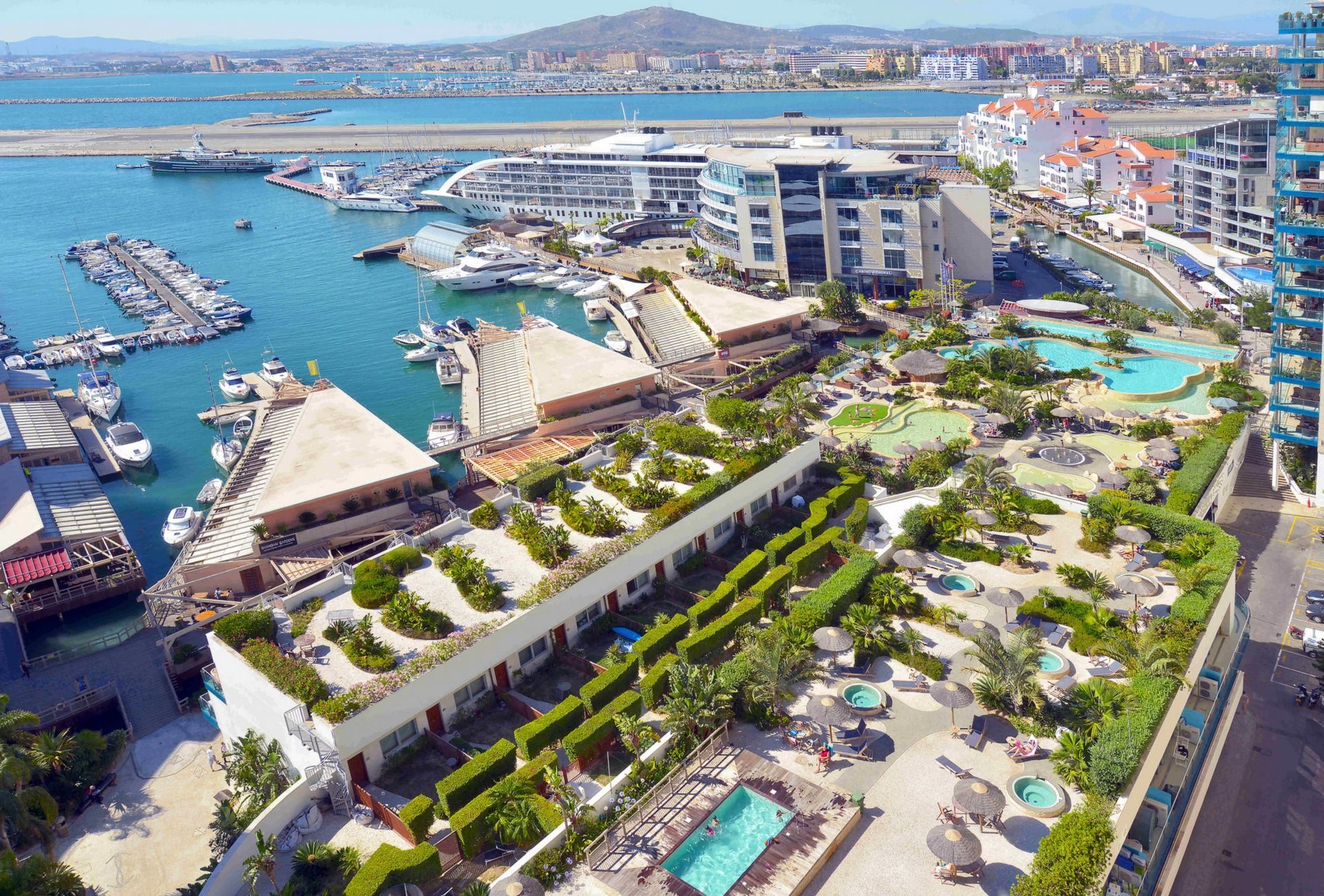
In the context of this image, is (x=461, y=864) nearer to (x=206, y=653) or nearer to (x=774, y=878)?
(x=774, y=878)

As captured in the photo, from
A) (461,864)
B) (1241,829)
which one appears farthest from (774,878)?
(1241,829)

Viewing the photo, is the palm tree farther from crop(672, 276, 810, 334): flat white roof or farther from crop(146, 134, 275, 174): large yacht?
crop(146, 134, 275, 174): large yacht

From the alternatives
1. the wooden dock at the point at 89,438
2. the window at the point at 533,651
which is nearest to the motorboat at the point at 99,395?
the wooden dock at the point at 89,438

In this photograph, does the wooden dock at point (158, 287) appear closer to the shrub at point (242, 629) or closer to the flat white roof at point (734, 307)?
the flat white roof at point (734, 307)

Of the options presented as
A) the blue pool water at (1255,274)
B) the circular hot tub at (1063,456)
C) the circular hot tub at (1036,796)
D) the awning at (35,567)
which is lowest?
the circular hot tub at (1036,796)

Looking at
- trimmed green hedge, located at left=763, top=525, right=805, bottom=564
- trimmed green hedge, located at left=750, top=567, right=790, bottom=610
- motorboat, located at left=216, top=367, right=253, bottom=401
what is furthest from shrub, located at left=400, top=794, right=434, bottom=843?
motorboat, located at left=216, top=367, right=253, bottom=401

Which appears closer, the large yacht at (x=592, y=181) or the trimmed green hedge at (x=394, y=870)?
the trimmed green hedge at (x=394, y=870)
